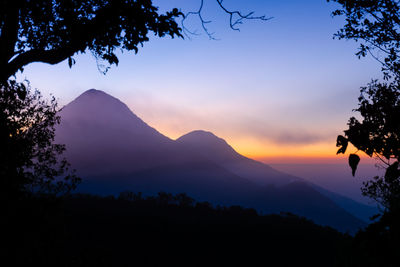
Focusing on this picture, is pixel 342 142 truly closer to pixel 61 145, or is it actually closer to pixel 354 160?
pixel 354 160

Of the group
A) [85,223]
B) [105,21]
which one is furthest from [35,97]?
[85,223]

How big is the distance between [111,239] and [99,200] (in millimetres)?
42911

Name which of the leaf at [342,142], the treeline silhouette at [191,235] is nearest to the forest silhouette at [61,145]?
the leaf at [342,142]

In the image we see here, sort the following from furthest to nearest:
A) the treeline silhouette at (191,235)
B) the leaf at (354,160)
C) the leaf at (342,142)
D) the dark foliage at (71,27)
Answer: the treeline silhouette at (191,235), the dark foliage at (71,27), the leaf at (342,142), the leaf at (354,160)

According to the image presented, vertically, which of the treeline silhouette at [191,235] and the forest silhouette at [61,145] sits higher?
the forest silhouette at [61,145]

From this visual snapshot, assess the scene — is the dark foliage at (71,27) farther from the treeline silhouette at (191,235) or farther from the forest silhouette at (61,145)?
the treeline silhouette at (191,235)

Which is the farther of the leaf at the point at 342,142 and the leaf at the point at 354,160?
the leaf at the point at 342,142

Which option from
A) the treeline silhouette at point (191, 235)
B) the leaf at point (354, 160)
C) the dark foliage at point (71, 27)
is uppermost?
the dark foliage at point (71, 27)

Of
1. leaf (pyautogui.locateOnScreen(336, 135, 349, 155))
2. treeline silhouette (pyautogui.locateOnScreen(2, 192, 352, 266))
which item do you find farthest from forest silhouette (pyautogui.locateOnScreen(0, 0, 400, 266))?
treeline silhouette (pyautogui.locateOnScreen(2, 192, 352, 266))

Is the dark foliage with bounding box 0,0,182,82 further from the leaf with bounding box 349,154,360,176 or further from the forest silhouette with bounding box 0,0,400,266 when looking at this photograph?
the leaf with bounding box 349,154,360,176

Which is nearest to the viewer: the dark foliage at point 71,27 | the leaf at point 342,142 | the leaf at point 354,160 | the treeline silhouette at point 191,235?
the leaf at point 354,160

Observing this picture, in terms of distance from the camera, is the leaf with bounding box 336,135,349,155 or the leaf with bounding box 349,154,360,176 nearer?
the leaf with bounding box 349,154,360,176

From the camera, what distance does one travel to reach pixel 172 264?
103 m

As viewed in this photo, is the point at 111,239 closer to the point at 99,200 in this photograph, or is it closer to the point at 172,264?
the point at 172,264
